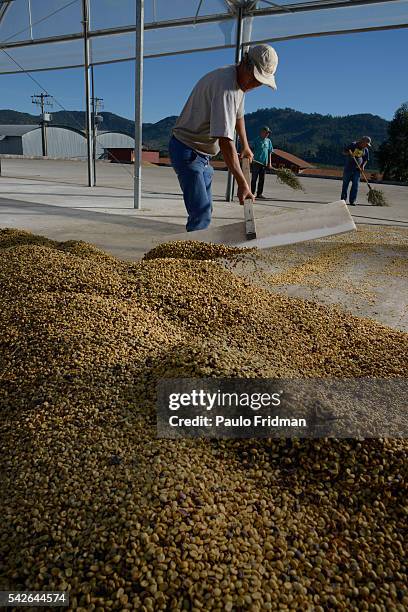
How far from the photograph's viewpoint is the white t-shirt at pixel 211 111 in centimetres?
273

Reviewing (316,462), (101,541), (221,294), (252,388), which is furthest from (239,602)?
(221,294)

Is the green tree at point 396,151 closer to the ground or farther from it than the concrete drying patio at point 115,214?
farther from it

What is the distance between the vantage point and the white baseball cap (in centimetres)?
257

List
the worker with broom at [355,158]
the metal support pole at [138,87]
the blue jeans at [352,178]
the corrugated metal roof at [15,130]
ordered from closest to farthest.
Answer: the metal support pole at [138,87] → the worker with broom at [355,158] → the blue jeans at [352,178] → the corrugated metal roof at [15,130]

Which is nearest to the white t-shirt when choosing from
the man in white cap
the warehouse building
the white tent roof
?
the man in white cap

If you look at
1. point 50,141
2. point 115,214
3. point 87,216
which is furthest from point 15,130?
point 87,216

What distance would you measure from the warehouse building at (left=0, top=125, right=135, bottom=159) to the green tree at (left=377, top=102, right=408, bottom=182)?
1870cm

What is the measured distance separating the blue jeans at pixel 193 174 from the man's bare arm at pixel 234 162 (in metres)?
0.29

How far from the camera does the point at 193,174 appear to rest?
124 inches

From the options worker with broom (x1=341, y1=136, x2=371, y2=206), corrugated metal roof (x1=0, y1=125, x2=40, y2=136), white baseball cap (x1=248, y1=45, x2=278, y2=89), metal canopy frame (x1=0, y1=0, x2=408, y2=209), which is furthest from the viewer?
corrugated metal roof (x1=0, y1=125, x2=40, y2=136)

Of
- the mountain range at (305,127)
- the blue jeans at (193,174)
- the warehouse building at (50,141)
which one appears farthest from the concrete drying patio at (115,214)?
the mountain range at (305,127)

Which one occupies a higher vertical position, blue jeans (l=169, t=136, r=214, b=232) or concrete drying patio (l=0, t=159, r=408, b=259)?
blue jeans (l=169, t=136, r=214, b=232)

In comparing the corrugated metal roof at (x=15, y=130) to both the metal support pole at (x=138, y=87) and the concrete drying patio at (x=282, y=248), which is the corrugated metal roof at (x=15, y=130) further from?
the metal support pole at (x=138, y=87)

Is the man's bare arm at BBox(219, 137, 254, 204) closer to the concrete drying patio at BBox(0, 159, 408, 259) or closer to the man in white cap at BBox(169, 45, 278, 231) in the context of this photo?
the man in white cap at BBox(169, 45, 278, 231)
